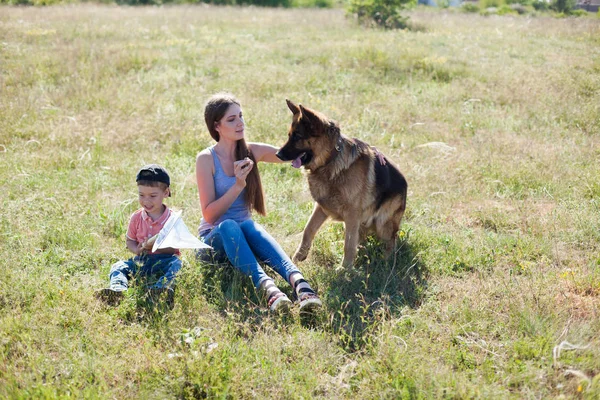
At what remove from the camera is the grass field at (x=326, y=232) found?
113 inches

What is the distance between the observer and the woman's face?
4.10 m

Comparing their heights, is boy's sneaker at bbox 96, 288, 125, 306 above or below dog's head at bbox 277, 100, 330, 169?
below

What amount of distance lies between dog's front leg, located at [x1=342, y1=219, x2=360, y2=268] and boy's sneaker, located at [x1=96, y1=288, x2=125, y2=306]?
2001 millimetres

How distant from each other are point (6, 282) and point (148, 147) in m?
3.81

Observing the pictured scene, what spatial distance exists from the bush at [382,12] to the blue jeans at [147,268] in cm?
1628

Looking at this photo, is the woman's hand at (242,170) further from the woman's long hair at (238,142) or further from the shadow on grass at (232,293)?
the shadow on grass at (232,293)

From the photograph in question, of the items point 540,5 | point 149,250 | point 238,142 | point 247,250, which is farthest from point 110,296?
point 540,5

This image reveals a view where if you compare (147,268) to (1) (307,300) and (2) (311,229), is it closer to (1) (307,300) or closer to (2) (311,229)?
(1) (307,300)

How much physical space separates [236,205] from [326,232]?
1.13m

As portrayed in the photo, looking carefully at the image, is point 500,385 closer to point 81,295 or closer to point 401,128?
point 81,295

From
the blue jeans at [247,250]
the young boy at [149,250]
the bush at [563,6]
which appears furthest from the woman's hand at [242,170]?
the bush at [563,6]

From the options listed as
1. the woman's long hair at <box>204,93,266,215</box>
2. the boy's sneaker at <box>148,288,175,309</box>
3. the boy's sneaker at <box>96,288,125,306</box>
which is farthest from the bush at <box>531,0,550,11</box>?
the boy's sneaker at <box>96,288,125,306</box>

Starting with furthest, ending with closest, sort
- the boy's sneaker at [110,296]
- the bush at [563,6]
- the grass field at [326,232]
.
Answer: the bush at [563,6] → the boy's sneaker at [110,296] → the grass field at [326,232]

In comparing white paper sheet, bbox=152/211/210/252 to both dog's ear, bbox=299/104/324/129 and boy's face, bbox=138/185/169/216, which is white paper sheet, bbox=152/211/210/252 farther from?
dog's ear, bbox=299/104/324/129
